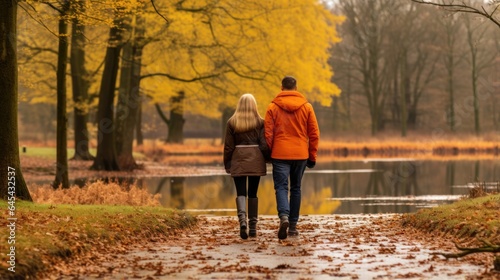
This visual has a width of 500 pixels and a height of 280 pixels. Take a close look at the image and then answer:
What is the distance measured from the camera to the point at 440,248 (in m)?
11.6

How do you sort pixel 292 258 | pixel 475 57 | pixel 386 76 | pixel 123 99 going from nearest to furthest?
pixel 292 258
pixel 123 99
pixel 475 57
pixel 386 76

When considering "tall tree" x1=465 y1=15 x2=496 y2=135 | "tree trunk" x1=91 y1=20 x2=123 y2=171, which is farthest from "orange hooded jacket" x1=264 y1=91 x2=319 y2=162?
"tall tree" x1=465 y1=15 x2=496 y2=135

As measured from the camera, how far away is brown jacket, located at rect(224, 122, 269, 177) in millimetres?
13258

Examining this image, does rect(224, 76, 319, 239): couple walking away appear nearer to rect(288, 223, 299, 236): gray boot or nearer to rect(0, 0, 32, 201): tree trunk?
rect(288, 223, 299, 236): gray boot

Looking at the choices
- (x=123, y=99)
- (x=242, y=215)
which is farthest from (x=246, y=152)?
(x=123, y=99)

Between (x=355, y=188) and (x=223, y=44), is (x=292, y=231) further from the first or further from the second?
(x=223, y=44)

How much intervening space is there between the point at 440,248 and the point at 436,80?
6363 cm

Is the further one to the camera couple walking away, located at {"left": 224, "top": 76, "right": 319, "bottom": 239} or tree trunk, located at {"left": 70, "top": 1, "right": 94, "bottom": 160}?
tree trunk, located at {"left": 70, "top": 1, "right": 94, "bottom": 160}

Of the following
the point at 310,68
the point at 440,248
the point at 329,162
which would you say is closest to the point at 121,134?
the point at 310,68

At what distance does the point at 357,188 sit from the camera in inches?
1161

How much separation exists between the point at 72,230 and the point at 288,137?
139 inches

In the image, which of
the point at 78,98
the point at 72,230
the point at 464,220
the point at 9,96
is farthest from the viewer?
the point at 78,98

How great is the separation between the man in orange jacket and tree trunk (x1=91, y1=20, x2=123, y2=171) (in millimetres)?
20089

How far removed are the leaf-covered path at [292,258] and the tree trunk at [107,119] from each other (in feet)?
62.2
